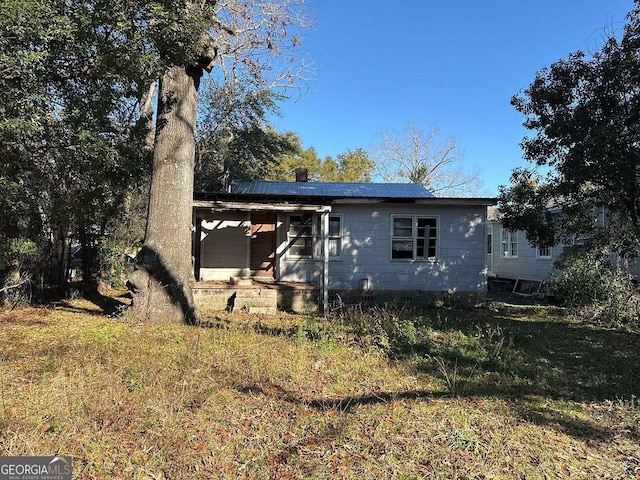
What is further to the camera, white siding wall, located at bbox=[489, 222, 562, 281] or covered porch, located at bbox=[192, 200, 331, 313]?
white siding wall, located at bbox=[489, 222, 562, 281]

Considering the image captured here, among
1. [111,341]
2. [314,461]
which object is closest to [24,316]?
[111,341]

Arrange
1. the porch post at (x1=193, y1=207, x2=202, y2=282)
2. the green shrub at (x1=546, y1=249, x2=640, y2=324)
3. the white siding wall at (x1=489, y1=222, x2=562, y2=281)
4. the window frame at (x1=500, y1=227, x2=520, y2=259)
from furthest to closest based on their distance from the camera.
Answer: the window frame at (x1=500, y1=227, x2=520, y2=259) < the white siding wall at (x1=489, y1=222, x2=562, y2=281) < the porch post at (x1=193, y1=207, x2=202, y2=282) < the green shrub at (x1=546, y1=249, x2=640, y2=324)

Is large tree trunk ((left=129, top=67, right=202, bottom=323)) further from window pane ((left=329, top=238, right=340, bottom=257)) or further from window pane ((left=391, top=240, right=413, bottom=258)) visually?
window pane ((left=391, top=240, right=413, bottom=258))

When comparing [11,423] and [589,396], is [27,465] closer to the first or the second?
[11,423]

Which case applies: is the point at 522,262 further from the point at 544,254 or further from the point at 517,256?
the point at 544,254

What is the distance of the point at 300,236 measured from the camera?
1305 cm

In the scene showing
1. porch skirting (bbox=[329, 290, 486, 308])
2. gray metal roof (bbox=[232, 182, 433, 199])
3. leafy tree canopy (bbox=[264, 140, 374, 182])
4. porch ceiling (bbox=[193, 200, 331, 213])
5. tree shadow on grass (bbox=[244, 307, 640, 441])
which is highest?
leafy tree canopy (bbox=[264, 140, 374, 182])

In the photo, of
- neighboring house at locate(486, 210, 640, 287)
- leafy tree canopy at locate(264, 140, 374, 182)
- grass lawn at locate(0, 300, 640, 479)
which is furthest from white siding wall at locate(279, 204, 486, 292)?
leafy tree canopy at locate(264, 140, 374, 182)

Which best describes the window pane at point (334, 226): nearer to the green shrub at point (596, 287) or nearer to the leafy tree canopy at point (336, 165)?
the green shrub at point (596, 287)

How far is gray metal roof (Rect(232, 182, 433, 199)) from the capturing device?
1442cm

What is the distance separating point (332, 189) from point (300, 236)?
2.98 m

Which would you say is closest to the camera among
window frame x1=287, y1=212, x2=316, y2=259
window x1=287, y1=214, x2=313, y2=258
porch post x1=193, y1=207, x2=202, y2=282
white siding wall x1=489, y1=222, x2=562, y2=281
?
window frame x1=287, y1=212, x2=316, y2=259

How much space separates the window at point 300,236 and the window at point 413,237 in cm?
266

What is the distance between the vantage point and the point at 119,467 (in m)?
2.95
